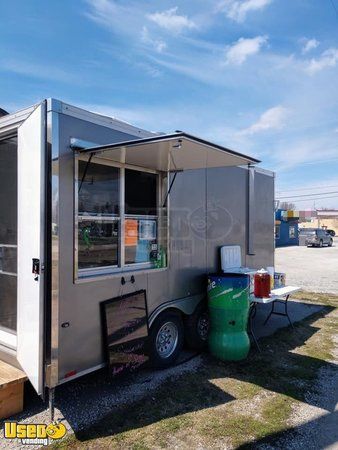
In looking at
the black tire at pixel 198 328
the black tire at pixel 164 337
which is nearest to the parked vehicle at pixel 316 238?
the black tire at pixel 198 328

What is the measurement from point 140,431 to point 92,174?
93.5 inches

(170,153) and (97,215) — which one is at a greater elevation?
(170,153)

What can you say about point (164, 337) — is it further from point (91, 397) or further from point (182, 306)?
point (91, 397)

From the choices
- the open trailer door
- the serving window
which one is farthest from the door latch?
the serving window

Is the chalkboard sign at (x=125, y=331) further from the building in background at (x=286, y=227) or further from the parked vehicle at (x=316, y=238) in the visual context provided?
the parked vehicle at (x=316, y=238)

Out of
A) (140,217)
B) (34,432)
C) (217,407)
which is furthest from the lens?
(140,217)

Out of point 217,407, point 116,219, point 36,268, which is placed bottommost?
point 217,407

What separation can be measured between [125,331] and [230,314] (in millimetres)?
1487

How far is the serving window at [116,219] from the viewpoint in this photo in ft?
12.0

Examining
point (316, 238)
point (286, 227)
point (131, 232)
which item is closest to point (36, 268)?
point (131, 232)

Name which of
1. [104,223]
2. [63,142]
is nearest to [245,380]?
[104,223]

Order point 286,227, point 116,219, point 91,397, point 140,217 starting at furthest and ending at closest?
point 286,227, point 140,217, point 116,219, point 91,397

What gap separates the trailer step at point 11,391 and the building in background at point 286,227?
27.4 m

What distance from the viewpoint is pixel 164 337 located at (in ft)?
15.3
